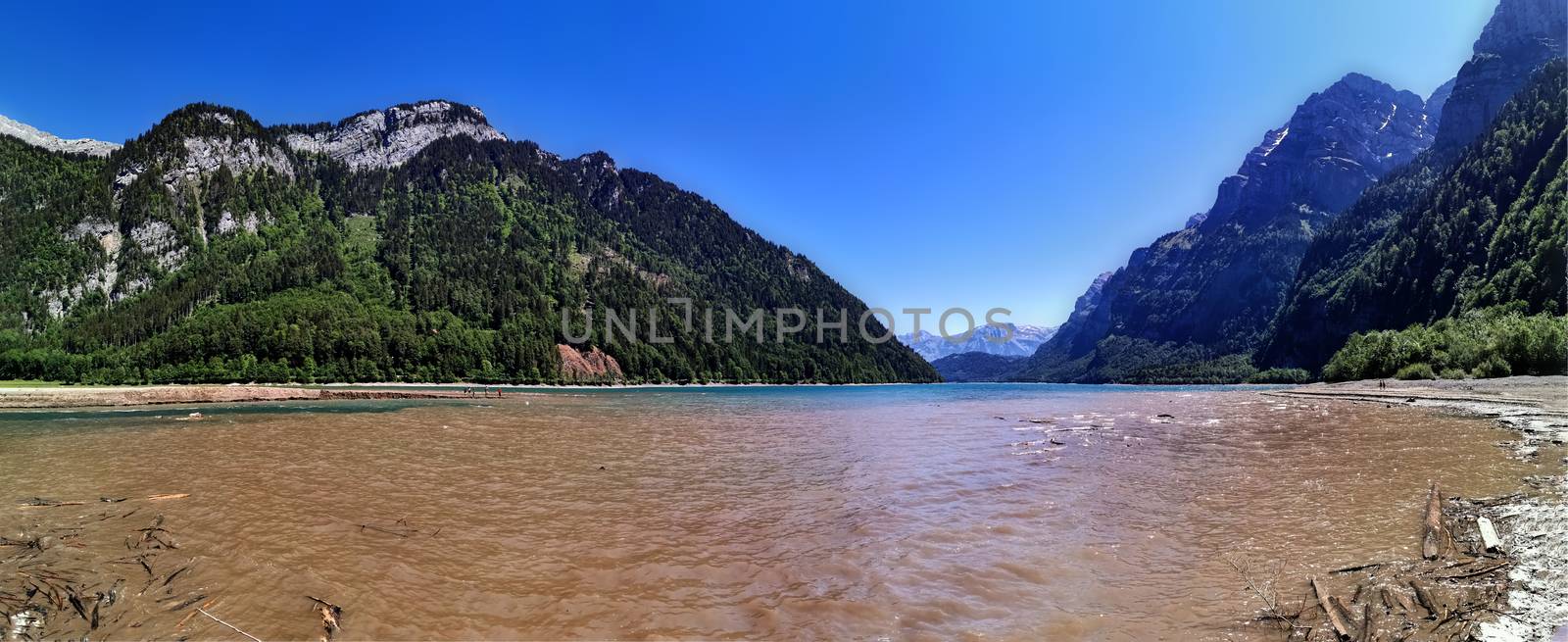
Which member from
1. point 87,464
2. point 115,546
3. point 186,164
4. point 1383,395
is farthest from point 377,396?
point 186,164

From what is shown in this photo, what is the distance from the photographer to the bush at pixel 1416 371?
61.8 metres

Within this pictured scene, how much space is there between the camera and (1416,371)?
207 ft

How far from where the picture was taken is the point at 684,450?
2022cm

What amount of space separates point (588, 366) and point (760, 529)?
147626mm

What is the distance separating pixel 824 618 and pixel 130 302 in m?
183

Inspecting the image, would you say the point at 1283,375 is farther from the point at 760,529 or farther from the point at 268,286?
the point at 268,286

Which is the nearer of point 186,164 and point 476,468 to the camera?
point 476,468

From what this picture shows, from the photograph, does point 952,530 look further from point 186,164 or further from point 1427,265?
point 186,164

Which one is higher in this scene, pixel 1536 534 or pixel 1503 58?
pixel 1503 58

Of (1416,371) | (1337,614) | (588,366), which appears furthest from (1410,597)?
(588,366)

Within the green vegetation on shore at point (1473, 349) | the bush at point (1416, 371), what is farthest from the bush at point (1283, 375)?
the bush at point (1416, 371)

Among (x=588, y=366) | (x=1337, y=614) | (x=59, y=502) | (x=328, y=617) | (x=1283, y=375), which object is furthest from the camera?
(x=1283, y=375)

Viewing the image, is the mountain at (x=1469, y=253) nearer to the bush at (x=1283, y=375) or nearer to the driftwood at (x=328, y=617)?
the bush at (x=1283, y=375)

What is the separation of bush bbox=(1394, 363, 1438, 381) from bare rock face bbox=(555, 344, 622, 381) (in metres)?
140
